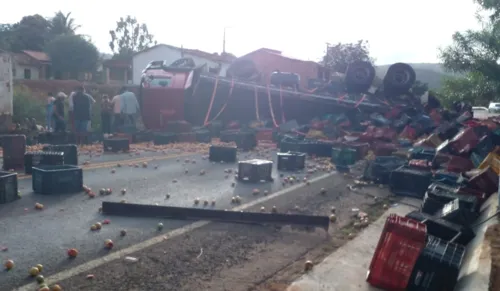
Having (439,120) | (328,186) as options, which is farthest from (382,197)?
(439,120)

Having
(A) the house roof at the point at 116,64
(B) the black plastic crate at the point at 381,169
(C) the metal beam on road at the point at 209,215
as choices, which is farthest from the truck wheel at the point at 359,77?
(A) the house roof at the point at 116,64

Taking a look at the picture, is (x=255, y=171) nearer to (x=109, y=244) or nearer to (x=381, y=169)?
(x=381, y=169)

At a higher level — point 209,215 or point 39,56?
point 39,56

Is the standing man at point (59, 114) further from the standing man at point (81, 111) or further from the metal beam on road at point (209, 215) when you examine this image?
the metal beam on road at point (209, 215)

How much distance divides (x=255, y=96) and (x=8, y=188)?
1598 centimetres

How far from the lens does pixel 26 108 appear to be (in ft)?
77.2

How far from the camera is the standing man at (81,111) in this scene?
677 inches

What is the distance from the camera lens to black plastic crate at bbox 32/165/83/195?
8.83 meters

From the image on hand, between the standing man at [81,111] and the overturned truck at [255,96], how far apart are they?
427 cm

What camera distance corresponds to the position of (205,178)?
11.1 m

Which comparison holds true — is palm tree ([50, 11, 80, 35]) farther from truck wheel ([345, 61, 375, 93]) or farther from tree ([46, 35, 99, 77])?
truck wheel ([345, 61, 375, 93])

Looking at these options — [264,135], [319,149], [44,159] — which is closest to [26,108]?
[264,135]

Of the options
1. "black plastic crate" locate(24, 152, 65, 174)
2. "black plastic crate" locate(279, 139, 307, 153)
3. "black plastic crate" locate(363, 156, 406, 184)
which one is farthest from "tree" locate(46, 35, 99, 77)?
"black plastic crate" locate(363, 156, 406, 184)

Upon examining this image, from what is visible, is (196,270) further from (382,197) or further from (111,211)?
(382,197)
